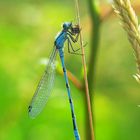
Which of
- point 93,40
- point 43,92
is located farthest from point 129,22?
point 43,92

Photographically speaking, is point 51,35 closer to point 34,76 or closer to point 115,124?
point 34,76

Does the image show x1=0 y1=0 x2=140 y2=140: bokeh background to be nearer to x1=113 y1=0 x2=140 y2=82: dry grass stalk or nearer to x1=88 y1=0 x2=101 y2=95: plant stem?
x1=88 y1=0 x2=101 y2=95: plant stem

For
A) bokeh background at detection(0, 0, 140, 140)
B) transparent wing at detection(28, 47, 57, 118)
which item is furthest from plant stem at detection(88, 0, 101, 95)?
bokeh background at detection(0, 0, 140, 140)

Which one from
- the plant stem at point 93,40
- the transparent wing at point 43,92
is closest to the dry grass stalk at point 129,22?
the plant stem at point 93,40

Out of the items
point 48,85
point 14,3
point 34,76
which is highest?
point 14,3

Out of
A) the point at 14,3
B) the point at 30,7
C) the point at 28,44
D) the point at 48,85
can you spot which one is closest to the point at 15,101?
the point at 28,44

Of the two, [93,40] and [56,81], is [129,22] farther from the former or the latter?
[56,81]
